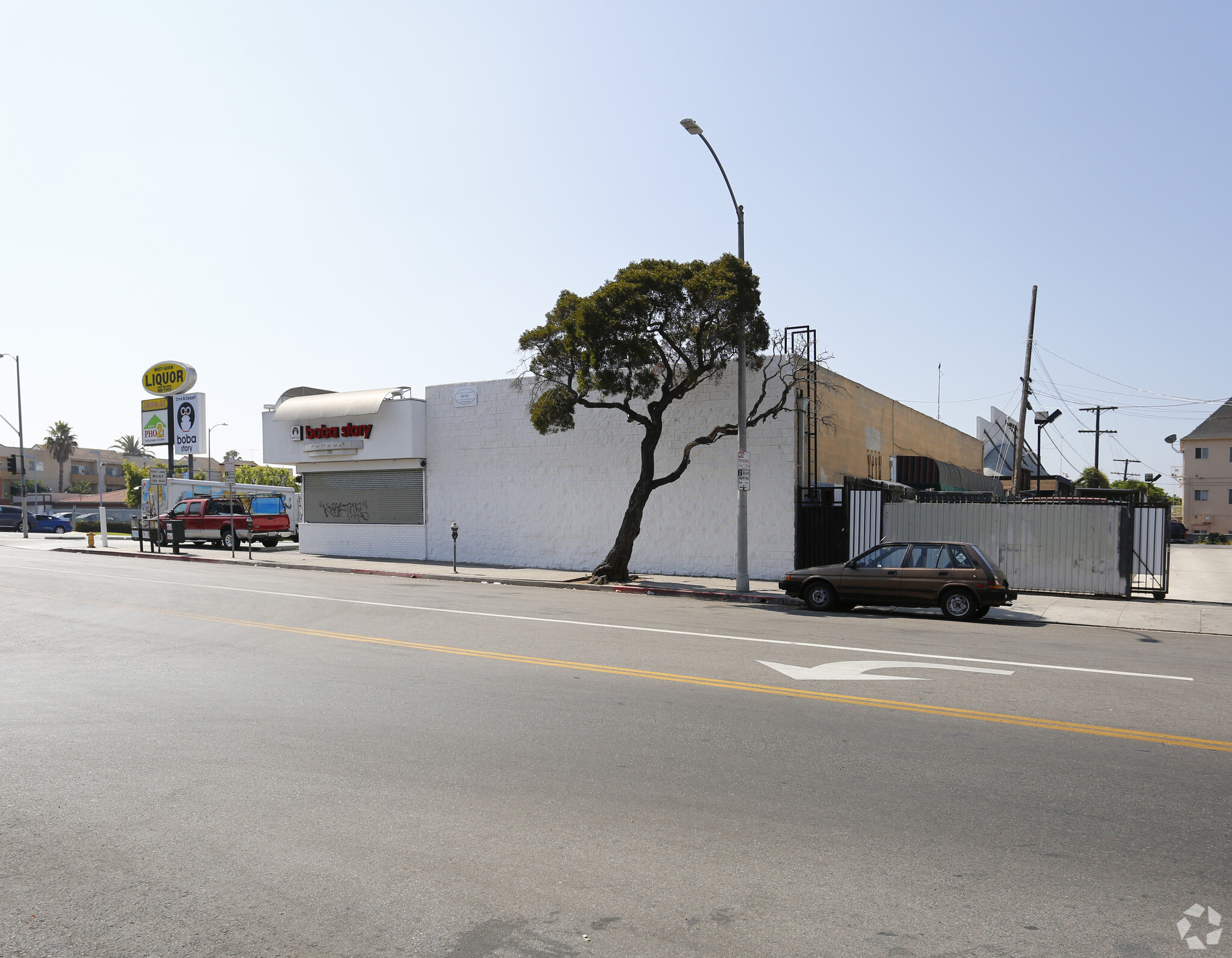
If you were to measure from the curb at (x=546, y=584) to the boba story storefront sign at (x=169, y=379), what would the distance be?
16471 millimetres

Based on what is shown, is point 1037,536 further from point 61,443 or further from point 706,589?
point 61,443

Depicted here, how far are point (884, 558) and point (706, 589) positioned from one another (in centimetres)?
508

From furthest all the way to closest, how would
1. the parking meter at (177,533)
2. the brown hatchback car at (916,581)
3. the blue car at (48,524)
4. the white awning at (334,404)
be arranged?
the blue car at (48,524) → the parking meter at (177,533) → the white awning at (334,404) → the brown hatchback car at (916,581)

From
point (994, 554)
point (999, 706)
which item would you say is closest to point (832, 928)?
point (999, 706)

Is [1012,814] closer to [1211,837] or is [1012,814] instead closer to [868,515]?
[1211,837]

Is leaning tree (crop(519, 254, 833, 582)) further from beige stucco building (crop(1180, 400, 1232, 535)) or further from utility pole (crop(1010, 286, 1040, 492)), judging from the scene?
beige stucco building (crop(1180, 400, 1232, 535))

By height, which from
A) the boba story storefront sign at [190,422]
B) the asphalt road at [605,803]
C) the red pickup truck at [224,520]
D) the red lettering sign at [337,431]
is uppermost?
the boba story storefront sign at [190,422]

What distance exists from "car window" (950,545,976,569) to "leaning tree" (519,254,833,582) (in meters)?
6.68

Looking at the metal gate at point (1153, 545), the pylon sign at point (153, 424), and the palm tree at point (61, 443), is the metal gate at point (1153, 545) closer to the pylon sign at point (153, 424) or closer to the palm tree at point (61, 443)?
the pylon sign at point (153, 424)

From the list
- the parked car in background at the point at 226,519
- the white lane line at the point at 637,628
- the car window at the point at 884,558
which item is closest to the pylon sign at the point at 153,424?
the parked car in background at the point at 226,519

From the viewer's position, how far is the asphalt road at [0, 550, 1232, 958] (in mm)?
3893

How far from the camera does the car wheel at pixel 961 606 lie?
49.7 ft

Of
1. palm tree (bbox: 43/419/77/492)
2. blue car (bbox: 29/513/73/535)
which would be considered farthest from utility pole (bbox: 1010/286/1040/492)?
palm tree (bbox: 43/419/77/492)

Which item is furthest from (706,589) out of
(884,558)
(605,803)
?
(605,803)
